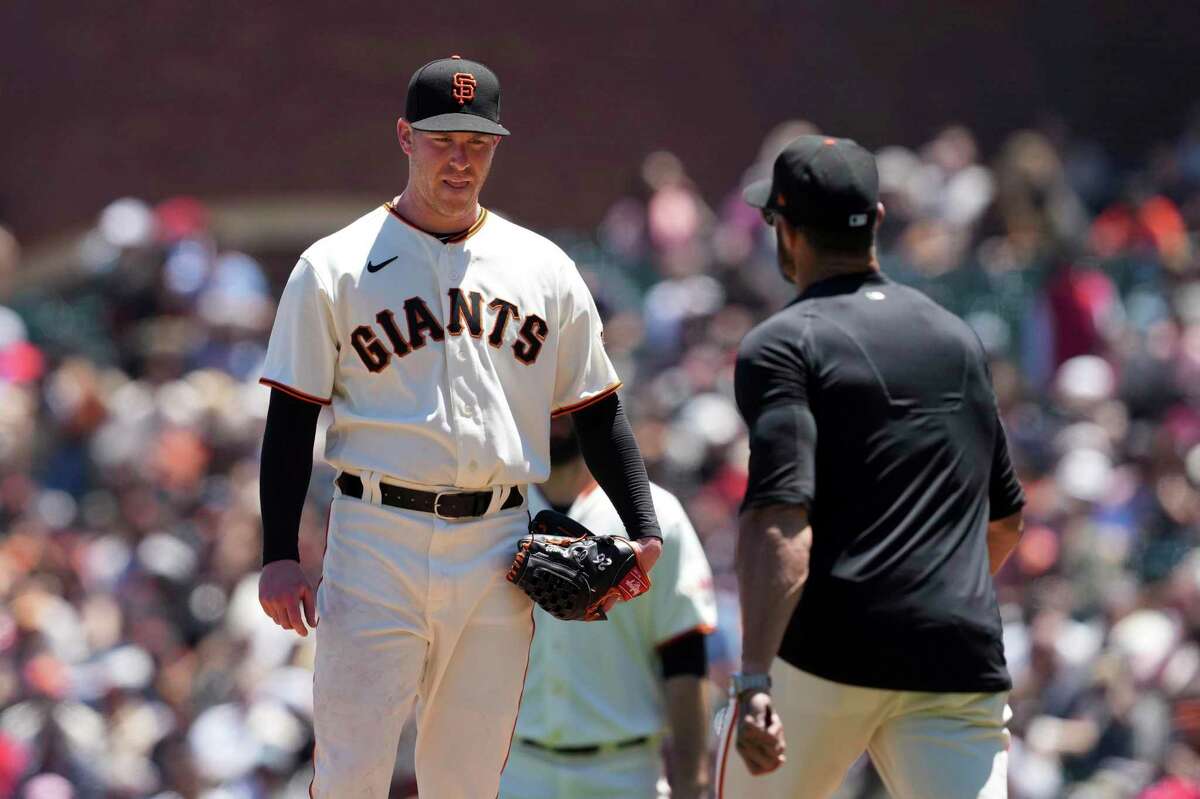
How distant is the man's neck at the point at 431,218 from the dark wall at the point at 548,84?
11690 mm

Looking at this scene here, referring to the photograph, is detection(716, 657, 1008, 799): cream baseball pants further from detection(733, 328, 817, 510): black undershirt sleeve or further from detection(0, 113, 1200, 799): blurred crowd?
detection(0, 113, 1200, 799): blurred crowd

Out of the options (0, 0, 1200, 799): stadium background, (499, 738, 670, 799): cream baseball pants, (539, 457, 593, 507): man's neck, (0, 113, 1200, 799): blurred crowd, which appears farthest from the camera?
(0, 0, 1200, 799): stadium background

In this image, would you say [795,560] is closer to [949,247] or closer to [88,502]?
[88,502]

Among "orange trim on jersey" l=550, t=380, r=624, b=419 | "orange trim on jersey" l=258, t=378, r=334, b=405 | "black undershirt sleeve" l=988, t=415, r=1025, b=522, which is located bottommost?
"black undershirt sleeve" l=988, t=415, r=1025, b=522

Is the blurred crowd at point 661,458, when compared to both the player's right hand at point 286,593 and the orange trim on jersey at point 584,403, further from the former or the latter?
the player's right hand at point 286,593

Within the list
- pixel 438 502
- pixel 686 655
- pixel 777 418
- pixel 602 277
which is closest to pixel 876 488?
pixel 777 418

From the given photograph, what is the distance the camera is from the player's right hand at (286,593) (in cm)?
407

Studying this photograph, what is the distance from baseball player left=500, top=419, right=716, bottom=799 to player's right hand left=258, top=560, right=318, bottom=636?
4.26 feet

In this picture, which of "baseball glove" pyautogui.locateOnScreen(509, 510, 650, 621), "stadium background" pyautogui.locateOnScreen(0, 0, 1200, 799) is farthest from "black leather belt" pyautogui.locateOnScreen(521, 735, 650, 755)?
"stadium background" pyautogui.locateOnScreen(0, 0, 1200, 799)

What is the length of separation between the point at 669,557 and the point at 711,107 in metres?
12.1

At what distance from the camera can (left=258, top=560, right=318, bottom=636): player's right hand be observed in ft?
13.4

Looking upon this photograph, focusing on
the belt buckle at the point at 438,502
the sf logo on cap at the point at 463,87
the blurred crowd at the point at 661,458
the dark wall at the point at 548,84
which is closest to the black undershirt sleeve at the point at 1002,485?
the belt buckle at the point at 438,502

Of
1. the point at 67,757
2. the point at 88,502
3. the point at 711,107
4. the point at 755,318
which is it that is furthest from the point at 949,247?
the point at 67,757

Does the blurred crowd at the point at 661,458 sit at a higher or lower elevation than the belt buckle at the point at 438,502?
lower
